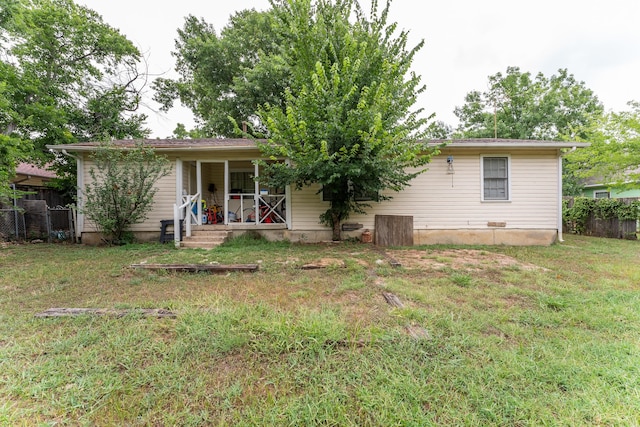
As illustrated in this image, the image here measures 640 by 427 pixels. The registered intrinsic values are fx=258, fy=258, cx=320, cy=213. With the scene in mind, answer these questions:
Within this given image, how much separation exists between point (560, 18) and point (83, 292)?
16799mm

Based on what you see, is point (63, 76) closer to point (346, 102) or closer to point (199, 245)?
point (199, 245)

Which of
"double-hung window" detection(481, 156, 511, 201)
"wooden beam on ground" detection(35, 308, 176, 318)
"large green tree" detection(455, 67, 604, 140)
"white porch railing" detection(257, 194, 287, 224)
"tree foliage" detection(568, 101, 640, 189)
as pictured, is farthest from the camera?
"large green tree" detection(455, 67, 604, 140)

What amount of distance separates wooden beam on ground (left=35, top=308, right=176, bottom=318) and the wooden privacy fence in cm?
1306

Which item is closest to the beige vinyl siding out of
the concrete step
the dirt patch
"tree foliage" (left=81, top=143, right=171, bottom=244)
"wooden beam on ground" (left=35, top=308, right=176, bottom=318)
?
the dirt patch

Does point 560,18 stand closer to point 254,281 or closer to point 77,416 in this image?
point 254,281

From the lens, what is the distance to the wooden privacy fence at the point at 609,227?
27.7ft

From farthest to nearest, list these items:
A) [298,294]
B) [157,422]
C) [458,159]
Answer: [458,159]
[298,294]
[157,422]

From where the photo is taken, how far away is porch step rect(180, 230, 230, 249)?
6566mm

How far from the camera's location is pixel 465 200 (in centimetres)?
749

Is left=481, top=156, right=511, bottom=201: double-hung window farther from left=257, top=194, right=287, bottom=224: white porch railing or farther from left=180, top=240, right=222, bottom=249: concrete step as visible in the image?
left=180, top=240, right=222, bottom=249: concrete step

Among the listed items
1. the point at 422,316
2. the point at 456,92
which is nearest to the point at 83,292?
the point at 422,316

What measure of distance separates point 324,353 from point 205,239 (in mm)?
5680

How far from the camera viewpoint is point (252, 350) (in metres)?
2.04

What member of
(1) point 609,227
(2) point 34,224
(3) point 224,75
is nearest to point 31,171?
(2) point 34,224
